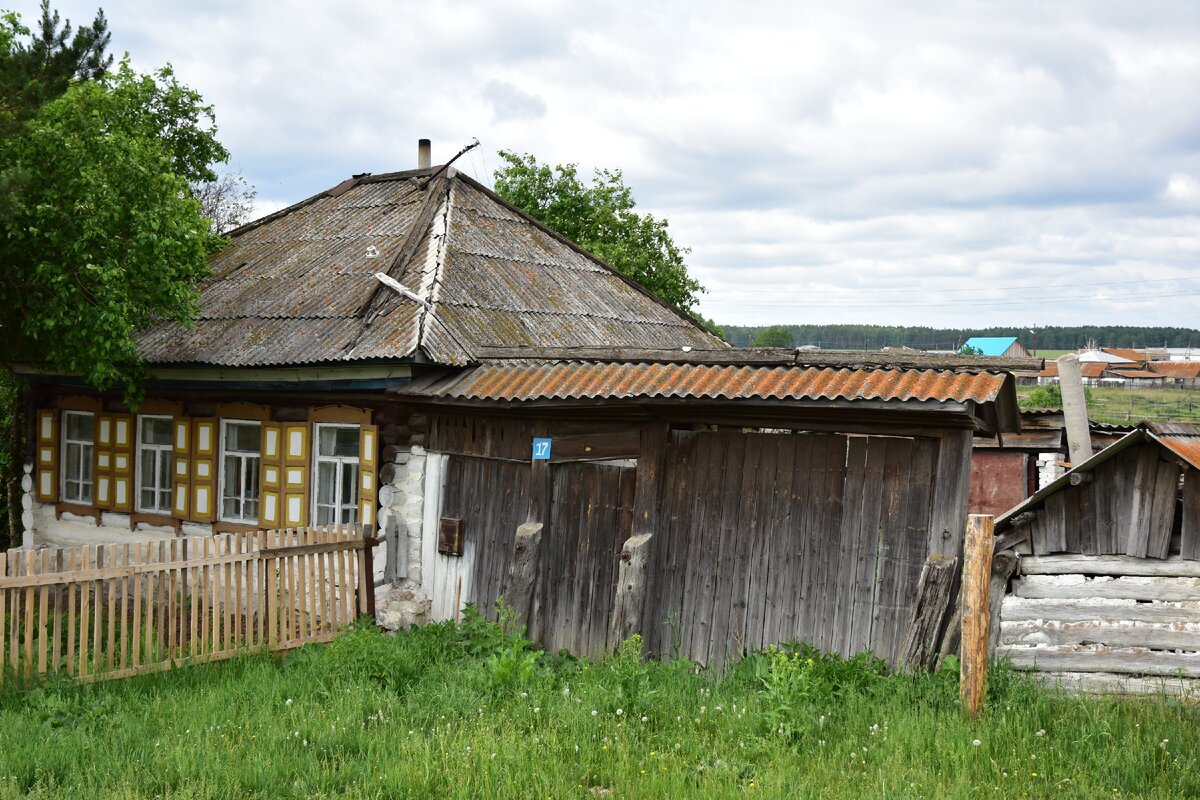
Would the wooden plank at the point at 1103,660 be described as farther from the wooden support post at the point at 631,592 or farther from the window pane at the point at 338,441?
the window pane at the point at 338,441

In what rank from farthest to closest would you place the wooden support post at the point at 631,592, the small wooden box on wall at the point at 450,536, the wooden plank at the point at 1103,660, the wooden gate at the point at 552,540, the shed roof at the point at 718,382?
1. the small wooden box on wall at the point at 450,536
2. the wooden gate at the point at 552,540
3. the wooden support post at the point at 631,592
4. the shed roof at the point at 718,382
5. the wooden plank at the point at 1103,660

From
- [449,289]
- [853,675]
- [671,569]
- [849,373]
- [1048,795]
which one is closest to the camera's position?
[1048,795]

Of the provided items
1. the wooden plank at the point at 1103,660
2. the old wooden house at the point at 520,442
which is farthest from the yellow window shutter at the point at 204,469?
the wooden plank at the point at 1103,660

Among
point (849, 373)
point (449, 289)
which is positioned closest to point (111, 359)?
point (449, 289)

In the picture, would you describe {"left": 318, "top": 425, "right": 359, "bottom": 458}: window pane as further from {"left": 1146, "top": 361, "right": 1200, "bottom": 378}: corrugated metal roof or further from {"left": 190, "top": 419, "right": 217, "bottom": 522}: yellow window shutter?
{"left": 1146, "top": 361, "right": 1200, "bottom": 378}: corrugated metal roof

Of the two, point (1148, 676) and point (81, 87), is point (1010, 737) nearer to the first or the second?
point (1148, 676)

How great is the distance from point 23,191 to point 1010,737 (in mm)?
10017

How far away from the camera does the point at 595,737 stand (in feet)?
20.6

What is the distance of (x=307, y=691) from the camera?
7562mm

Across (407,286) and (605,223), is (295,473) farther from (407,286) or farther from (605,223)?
(605,223)

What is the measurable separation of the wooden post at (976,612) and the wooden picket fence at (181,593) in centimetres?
561

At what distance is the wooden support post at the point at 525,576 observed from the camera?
910cm

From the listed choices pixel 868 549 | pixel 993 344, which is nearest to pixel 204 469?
pixel 868 549

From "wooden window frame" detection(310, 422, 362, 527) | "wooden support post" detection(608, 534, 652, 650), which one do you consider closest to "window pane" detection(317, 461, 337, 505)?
"wooden window frame" detection(310, 422, 362, 527)
